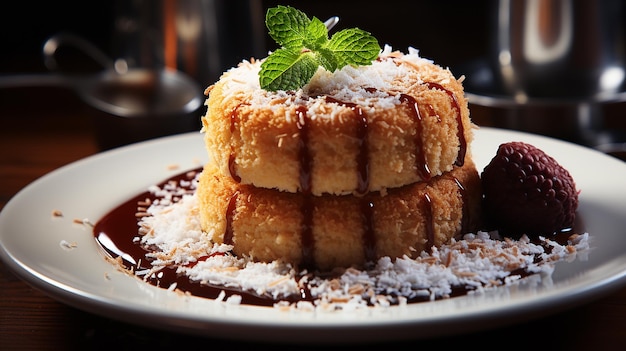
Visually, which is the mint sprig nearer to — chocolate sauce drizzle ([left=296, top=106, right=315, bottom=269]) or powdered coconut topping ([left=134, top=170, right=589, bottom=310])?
chocolate sauce drizzle ([left=296, top=106, right=315, bottom=269])

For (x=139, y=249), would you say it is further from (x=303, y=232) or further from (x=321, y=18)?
(x=321, y=18)

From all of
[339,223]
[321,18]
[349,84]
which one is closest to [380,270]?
[339,223]

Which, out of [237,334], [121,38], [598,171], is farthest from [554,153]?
[121,38]

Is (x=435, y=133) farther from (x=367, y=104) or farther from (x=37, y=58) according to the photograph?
(x=37, y=58)

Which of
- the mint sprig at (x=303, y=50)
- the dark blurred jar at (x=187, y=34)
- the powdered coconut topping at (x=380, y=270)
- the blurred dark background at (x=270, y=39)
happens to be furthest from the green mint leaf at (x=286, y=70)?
the dark blurred jar at (x=187, y=34)

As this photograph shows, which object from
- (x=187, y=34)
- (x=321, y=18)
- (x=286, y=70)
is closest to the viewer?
(x=286, y=70)

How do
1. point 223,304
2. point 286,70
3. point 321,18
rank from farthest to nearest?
point 321,18 < point 286,70 < point 223,304
